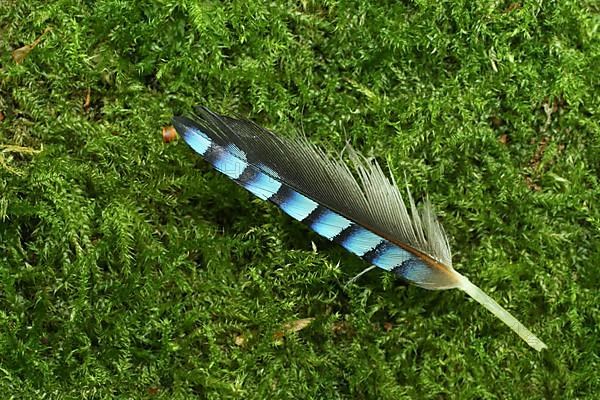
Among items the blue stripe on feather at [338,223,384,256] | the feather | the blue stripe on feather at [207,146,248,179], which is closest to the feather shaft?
the feather

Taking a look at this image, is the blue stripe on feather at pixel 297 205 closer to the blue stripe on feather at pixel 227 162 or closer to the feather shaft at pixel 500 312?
the blue stripe on feather at pixel 227 162

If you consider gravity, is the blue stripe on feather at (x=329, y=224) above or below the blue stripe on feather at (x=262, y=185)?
below

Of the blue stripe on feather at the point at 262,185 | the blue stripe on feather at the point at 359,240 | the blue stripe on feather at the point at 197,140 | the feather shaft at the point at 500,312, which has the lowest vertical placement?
the feather shaft at the point at 500,312

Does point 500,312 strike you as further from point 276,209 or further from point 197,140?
point 197,140

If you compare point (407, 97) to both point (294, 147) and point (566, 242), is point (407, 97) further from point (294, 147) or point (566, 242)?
point (566, 242)

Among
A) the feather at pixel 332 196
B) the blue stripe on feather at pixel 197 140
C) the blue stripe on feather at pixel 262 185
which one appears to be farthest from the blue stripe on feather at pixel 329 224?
the blue stripe on feather at pixel 197 140

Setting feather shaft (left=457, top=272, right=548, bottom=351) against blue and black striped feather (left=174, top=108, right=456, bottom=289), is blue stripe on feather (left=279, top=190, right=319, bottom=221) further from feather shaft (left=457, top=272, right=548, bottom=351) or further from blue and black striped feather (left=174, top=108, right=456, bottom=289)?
feather shaft (left=457, top=272, right=548, bottom=351)
